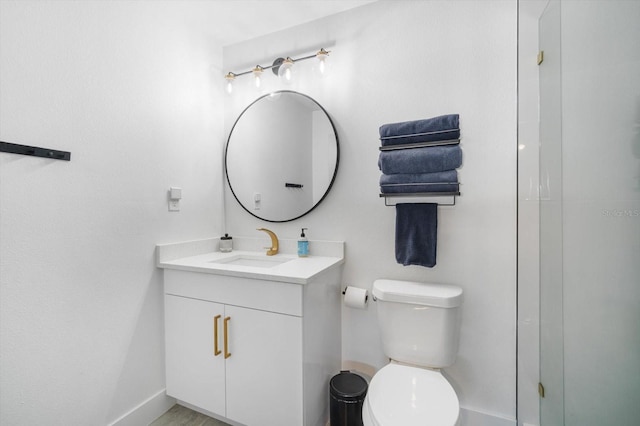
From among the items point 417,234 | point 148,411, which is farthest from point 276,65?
point 148,411

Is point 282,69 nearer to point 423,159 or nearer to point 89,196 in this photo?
point 423,159

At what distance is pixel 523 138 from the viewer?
50.8 inches

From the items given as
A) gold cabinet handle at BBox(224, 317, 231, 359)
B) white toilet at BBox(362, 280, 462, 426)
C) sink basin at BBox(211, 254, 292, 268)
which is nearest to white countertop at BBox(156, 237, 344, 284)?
sink basin at BBox(211, 254, 292, 268)

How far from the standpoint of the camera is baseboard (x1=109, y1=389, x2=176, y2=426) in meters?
1.45

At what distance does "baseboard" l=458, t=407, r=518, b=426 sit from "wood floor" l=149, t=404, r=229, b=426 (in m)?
1.27

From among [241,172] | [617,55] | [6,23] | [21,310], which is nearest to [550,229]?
[617,55]

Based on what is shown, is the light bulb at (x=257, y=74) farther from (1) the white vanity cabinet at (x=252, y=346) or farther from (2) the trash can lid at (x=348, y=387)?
(2) the trash can lid at (x=348, y=387)

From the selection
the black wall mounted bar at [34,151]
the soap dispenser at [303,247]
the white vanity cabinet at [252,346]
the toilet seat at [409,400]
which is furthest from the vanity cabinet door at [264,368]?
the black wall mounted bar at [34,151]

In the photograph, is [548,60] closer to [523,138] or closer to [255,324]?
[523,138]

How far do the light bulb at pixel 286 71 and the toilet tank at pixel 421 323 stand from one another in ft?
4.59

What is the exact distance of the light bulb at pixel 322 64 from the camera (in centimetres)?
171

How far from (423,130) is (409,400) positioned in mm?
1204

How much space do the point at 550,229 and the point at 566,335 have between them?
0.40m

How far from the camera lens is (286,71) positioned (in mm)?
1821
